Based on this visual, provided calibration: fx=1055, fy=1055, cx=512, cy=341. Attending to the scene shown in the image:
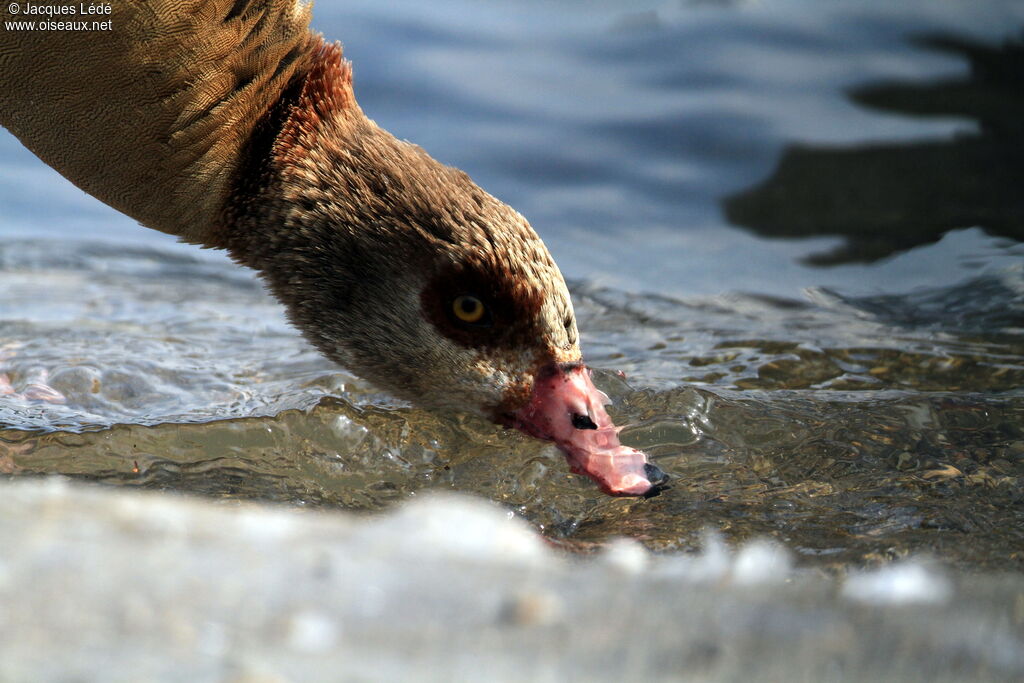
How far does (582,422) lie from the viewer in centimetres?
323

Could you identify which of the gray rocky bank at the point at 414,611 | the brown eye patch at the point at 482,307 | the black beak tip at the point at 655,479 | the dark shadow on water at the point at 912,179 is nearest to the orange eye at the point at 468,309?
the brown eye patch at the point at 482,307

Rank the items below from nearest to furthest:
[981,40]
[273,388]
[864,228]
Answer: [273,388]
[864,228]
[981,40]

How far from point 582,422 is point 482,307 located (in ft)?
1.53

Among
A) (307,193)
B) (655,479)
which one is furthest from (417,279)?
(655,479)

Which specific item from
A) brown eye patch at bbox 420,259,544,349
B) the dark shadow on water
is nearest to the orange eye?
brown eye patch at bbox 420,259,544,349

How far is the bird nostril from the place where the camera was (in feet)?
10.6

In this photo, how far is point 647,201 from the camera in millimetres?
6496

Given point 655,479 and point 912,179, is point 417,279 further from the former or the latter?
point 912,179

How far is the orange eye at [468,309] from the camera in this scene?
321 cm

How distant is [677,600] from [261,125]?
2.52 m

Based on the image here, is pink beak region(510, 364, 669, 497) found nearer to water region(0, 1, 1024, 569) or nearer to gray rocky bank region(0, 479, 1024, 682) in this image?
water region(0, 1, 1024, 569)

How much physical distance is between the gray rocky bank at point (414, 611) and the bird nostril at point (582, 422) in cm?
163

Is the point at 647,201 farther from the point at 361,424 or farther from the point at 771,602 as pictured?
the point at 771,602

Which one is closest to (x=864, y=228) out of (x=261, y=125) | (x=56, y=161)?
(x=261, y=125)
